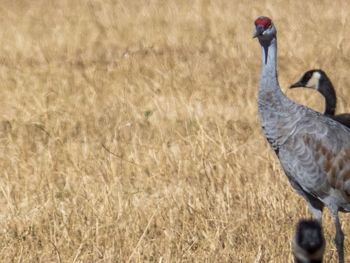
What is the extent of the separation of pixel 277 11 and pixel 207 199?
7.10 meters

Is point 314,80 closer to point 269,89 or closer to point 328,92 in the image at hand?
point 328,92

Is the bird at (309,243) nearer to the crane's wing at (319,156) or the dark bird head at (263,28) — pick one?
the crane's wing at (319,156)

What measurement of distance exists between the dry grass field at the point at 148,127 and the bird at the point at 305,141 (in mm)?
325

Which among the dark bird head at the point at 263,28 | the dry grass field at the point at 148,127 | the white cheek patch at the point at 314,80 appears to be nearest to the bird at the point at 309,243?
the dry grass field at the point at 148,127

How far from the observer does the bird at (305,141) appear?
5609 millimetres

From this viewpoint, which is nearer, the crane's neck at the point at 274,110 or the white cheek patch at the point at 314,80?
the crane's neck at the point at 274,110

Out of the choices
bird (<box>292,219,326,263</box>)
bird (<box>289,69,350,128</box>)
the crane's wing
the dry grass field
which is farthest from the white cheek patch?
bird (<box>292,219,326,263</box>)

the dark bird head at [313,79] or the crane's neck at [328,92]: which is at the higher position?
the dark bird head at [313,79]

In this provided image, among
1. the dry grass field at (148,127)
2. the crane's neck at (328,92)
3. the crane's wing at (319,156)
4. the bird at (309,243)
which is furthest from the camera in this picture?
the crane's neck at (328,92)

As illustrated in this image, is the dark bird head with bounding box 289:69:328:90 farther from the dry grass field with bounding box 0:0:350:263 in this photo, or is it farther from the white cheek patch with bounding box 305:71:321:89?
the dry grass field with bounding box 0:0:350:263

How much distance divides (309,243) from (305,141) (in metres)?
2.81

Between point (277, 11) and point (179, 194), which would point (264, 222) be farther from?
point (277, 11)

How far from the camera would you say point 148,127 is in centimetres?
859

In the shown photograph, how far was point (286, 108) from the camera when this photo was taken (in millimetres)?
5633
